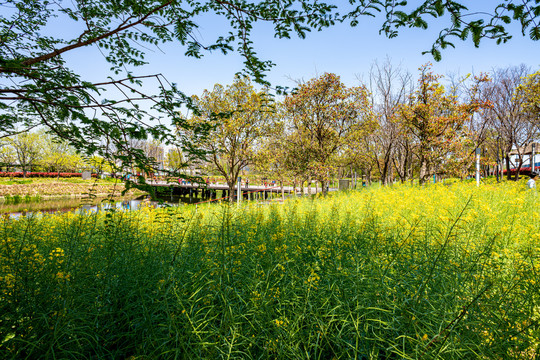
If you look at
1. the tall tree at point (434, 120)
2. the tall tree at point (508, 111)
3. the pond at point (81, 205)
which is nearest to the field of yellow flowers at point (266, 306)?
the pond at point (81, 205)

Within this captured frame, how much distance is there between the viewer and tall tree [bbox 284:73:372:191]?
1296 centimetres

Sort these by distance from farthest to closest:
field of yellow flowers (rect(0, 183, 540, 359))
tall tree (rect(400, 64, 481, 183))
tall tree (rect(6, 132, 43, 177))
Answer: tall tree (rect(6, 132, 43, 177)) < tall tree (rect(400, 64, 481, 183)) < field of yellow flowers (rect(0, 183, 540, 359))

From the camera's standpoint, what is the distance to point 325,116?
13.3 m

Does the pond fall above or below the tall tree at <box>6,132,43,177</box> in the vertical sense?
below

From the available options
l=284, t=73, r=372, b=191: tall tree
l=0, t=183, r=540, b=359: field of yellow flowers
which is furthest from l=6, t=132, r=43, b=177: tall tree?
l=0, t=183, r=540, b=359: field of yellow flowers

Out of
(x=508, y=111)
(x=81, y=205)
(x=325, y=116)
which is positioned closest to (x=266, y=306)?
(x=81, y=205)

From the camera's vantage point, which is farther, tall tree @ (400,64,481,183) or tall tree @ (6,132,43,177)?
tall tree @ (6,132,43,177)

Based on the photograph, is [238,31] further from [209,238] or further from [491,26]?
[209,238]

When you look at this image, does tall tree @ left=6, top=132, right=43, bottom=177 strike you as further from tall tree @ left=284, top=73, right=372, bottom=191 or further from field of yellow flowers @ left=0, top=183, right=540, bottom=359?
field of yellow flowers @ left=0, top=183, right=540, bottom=359

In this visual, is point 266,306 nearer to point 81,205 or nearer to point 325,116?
point 81,205

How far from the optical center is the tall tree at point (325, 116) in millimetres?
12961

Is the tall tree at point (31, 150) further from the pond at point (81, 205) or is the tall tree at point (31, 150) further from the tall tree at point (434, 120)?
the tall tree at point (434, 120)

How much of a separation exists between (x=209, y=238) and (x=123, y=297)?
4.62 ft

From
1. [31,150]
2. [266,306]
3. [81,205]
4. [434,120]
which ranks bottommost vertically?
[266,306]
